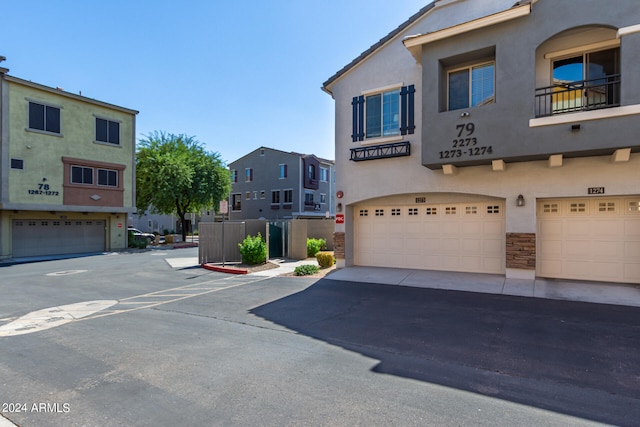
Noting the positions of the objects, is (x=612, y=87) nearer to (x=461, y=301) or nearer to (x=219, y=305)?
(x=461, y=301)

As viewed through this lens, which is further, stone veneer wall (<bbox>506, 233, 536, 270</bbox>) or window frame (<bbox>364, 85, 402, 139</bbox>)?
window frame (<bbox>364, 85, 402, 139</bbox>)

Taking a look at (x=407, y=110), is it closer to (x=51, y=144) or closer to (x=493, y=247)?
(x=493, y=247)

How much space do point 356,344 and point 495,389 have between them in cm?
215

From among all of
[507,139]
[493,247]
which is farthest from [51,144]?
[493,247]

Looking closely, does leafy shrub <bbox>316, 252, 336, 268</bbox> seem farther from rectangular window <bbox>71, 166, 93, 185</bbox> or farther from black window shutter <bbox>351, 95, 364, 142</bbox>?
rectangular window <bbox>71, 166, 93, 185</bbox>

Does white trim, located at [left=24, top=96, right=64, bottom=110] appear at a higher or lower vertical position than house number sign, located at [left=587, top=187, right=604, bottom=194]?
higher

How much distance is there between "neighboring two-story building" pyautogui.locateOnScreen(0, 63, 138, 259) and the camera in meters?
20.1

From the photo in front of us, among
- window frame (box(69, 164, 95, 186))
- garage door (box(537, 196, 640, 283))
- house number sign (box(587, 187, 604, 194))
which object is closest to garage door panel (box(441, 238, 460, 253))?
garage door (box(537, 196, 640, 283))

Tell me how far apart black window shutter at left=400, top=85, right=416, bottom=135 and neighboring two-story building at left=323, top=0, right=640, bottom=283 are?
36mm

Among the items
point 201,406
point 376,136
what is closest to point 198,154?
point 376,136

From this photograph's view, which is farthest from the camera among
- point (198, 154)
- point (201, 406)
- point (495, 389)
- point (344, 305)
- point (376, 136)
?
point (198, 154)

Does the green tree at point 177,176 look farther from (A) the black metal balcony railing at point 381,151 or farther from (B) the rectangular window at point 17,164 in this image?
(A) the black metal balcony railing at point 381,151

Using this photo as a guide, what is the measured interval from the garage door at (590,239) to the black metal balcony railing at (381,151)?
4.59 metres

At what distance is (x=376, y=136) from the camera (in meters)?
13.0
